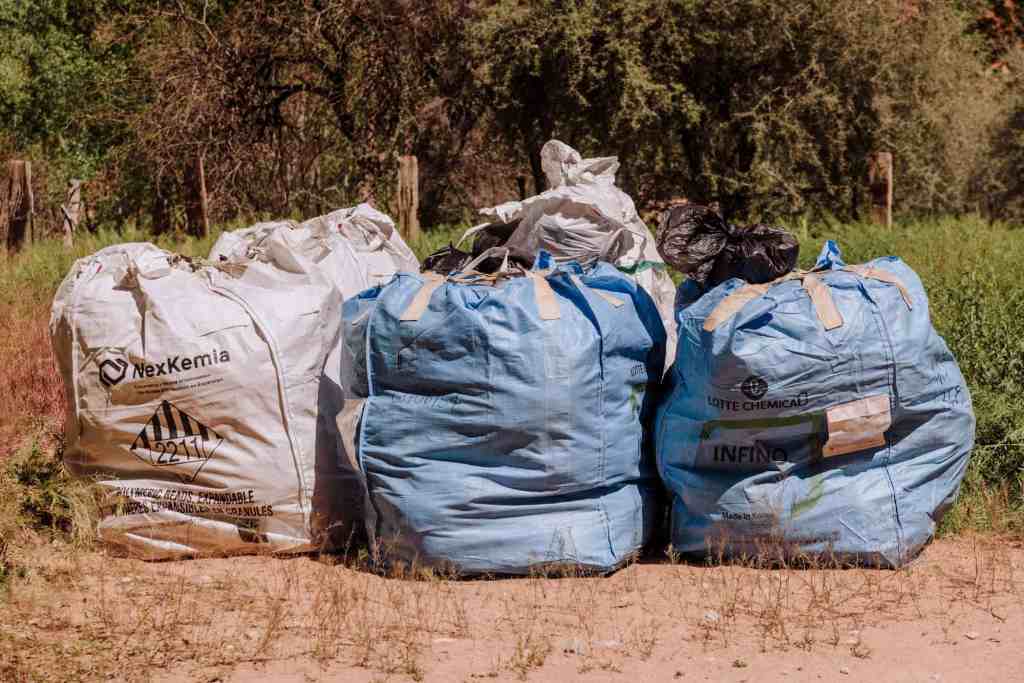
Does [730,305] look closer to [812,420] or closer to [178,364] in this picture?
[812,420]

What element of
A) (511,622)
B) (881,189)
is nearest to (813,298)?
(511,622)

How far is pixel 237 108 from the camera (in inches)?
552

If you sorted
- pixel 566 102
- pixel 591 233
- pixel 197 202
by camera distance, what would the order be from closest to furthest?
pixel 591 233, pixel 566 102, pixel 197 202

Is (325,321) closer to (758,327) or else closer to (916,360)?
(758,327)

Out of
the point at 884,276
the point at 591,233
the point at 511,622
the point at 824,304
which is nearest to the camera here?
the point at 511,622

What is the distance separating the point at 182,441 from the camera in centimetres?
416

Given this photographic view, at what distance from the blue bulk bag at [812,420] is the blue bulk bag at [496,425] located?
0.90ft

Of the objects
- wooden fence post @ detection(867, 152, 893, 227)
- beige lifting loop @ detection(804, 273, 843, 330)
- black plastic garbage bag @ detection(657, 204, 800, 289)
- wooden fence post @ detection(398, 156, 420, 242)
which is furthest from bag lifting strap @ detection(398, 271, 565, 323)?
wooden fence post @ detection(867, 152, 893, 227)

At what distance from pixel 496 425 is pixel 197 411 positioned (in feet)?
3.44

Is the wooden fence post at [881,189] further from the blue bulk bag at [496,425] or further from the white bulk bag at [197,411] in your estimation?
the white bulk bag at [197,411]

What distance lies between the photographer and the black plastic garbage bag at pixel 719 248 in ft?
13.7

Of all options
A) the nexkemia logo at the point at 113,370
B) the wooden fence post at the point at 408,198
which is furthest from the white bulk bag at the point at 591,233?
the wooden fence post at the point at 408,198

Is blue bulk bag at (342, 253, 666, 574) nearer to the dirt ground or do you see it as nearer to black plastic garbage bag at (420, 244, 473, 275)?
the dirt ground

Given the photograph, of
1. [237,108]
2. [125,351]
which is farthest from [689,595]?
[237,108]
